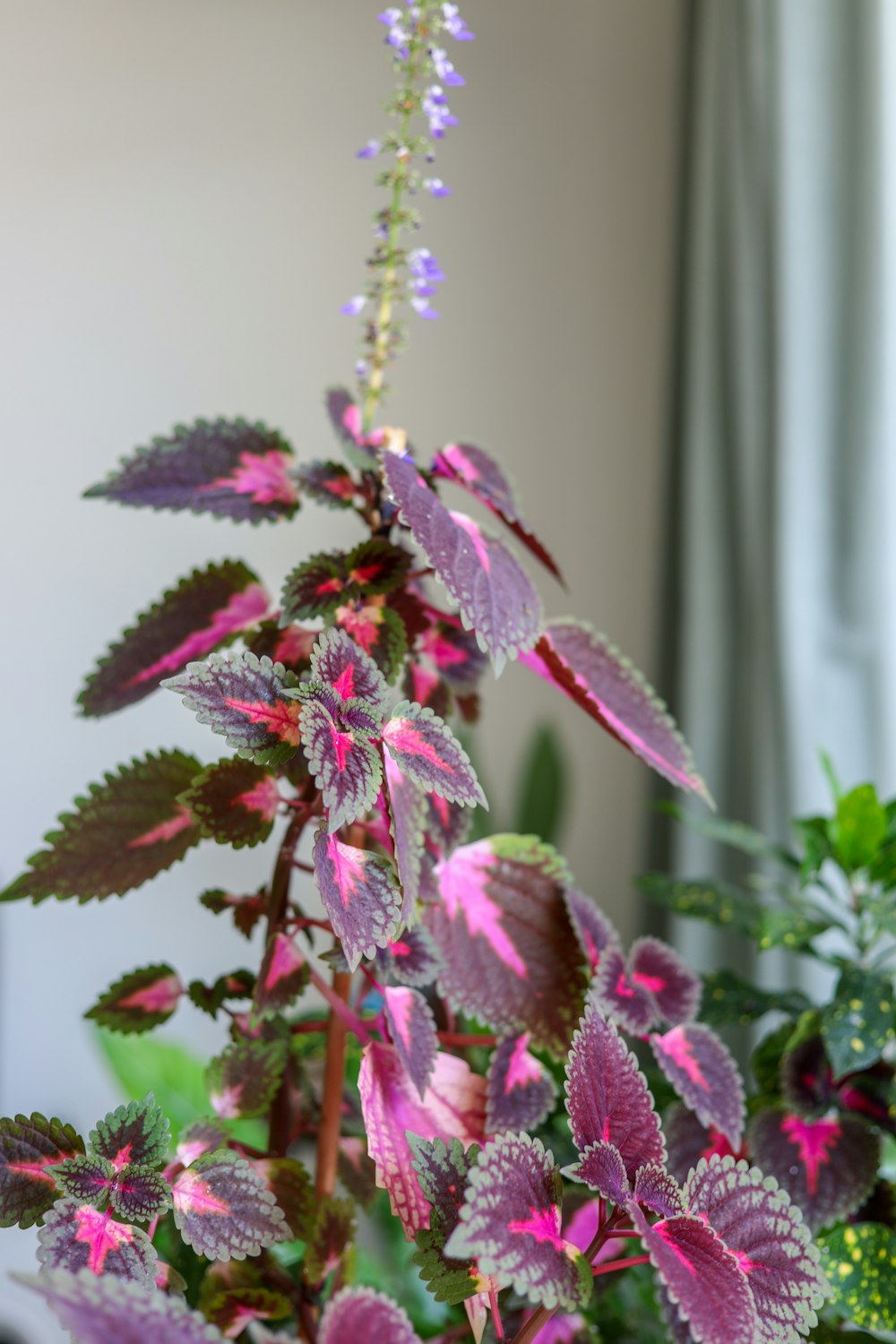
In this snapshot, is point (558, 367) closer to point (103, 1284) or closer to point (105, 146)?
point (105, 146)

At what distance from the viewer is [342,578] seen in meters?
0.53

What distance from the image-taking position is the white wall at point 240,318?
1.24 meters

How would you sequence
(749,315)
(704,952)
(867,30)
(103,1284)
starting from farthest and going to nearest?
(704,952), (749,315), (867,30), (103,1284)

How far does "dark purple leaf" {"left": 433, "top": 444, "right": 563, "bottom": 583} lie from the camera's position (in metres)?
0.57

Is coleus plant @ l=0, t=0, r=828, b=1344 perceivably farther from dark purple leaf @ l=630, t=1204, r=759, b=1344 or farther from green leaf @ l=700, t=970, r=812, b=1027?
green leaf @ l=700, t=970, r=812, b=1027

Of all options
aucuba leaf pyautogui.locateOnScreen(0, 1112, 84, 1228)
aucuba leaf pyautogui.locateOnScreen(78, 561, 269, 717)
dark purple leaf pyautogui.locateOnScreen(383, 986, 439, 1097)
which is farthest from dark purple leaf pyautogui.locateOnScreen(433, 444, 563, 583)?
aucuba leaf pyautogui.locateOnScreen(0, 1112, 84, 1228)

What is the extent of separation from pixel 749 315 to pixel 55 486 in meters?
0.81

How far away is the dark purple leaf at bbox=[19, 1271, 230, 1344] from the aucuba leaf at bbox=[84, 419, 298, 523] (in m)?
0.36

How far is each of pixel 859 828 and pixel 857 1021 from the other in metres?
0.16

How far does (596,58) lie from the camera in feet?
4.52

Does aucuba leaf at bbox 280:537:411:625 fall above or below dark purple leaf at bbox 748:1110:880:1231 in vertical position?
above

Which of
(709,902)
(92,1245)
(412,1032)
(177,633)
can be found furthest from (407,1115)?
(709,902)

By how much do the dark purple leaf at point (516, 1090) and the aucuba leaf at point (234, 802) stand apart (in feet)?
0.54

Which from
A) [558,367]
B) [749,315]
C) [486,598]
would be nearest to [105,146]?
[558,367]
